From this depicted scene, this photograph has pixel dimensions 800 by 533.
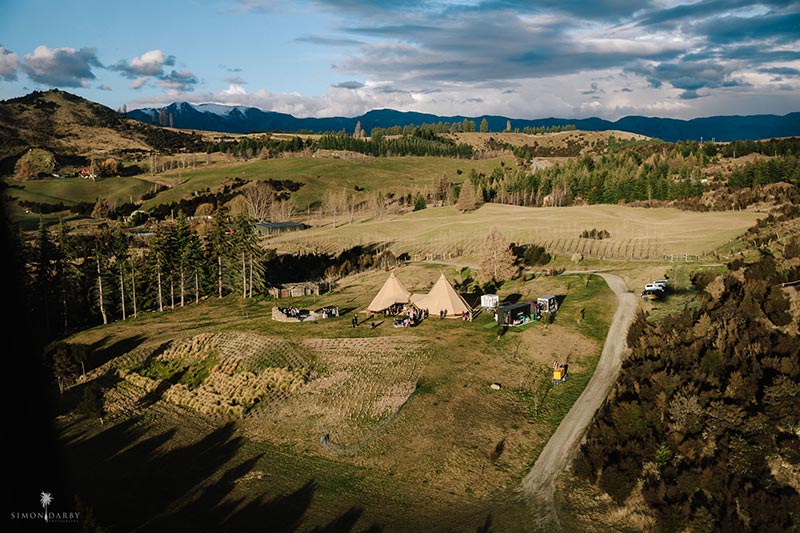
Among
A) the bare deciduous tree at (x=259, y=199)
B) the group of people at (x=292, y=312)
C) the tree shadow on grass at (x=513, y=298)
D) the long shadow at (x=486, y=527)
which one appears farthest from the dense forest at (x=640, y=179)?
the long shadow at (x=486, y=527)

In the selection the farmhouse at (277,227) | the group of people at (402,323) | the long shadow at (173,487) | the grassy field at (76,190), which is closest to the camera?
the long shadow at (173,487)

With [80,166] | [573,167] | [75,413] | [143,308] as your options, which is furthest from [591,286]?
[80,166]

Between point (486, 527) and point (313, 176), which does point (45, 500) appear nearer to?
point (486, 527)

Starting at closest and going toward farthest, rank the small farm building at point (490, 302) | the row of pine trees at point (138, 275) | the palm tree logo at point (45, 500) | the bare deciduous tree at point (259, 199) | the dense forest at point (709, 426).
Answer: the palm tree logo at point (45, 500) < the dense forest at point (709, 426) < the small farm building at point (490, 302) < the row of pine trees at point (138, 275) < the bare deciduous tree at point (259, 199)

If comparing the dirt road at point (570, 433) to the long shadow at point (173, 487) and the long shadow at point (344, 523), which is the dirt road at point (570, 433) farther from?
the long shadow at point (173, 487)

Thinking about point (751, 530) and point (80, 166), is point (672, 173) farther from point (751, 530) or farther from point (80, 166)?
point (80, 166)

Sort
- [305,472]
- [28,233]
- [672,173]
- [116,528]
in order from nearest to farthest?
1. [116,528]
2. [305,472]
3. [28,233]
4. [672,173]
